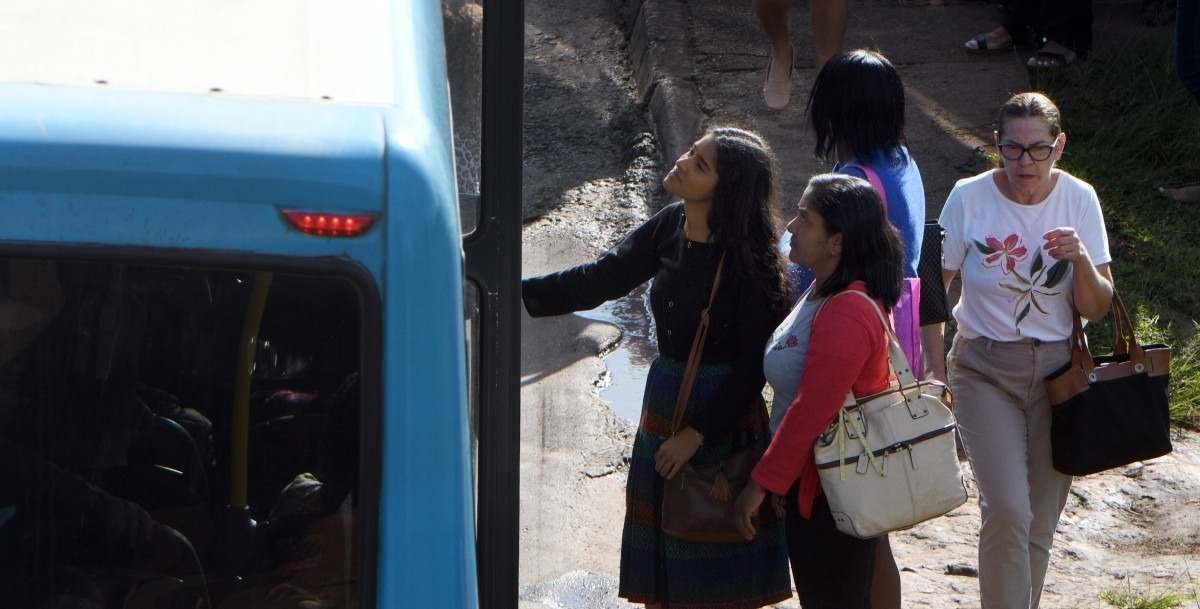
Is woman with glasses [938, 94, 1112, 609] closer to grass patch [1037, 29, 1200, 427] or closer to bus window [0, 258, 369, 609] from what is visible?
grass patch [1037, 29, 1200, 427]

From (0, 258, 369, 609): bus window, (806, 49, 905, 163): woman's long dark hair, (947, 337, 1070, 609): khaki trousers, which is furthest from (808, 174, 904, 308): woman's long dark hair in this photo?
(0, 258, 369, 609): bus window

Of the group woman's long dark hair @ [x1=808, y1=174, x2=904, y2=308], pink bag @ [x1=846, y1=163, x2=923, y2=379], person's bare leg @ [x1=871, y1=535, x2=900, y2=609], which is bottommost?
person's bare leg @ [x1=871, y1=535, x2=900, y2=609]

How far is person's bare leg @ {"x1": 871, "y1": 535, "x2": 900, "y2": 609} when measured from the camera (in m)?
3.48

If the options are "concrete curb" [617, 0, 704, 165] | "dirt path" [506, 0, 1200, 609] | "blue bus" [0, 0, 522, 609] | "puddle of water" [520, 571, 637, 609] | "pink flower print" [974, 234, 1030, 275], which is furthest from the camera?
"concrete curb" [617, 0, 704, 165]

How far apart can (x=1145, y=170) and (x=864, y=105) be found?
401 cm

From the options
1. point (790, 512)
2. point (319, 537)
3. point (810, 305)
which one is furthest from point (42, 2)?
point (790, 512)

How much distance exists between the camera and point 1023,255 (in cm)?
353

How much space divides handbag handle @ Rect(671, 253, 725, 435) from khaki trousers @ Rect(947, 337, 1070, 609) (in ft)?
2.86

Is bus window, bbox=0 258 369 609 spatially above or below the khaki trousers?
above

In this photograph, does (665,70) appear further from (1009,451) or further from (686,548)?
(686,548)

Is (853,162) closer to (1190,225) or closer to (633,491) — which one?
(633,491)

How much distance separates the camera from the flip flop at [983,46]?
27.0 feet

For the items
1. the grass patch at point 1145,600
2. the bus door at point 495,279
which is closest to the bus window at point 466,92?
the bus door at point 495,279

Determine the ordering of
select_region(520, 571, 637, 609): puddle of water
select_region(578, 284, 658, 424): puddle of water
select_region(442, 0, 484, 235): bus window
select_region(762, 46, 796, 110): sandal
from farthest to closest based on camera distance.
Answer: select_region(762, 46, 796, 110): sandal < select_region(578, 284, 658, 424): puddle of water < select_region(520, 571, 637, 609): puddle of water < select_region(442, 0, 484, 235): bus window
